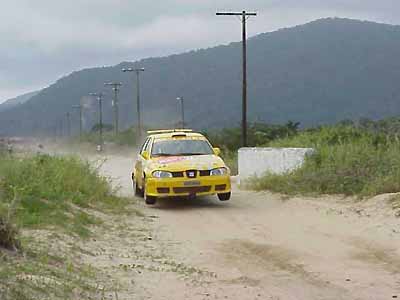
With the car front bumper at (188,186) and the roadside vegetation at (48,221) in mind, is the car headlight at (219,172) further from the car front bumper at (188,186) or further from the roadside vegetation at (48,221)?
the roadside vegetation at (48,221)

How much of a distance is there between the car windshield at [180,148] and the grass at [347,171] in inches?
82.0

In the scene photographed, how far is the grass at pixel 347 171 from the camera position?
607 inches

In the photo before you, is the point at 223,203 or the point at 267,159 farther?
the point at 267,159

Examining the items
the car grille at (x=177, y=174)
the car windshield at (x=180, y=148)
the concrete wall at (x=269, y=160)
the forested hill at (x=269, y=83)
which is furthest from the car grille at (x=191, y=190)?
the forested hill at (x=269, y=83)

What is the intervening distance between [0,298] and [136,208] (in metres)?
9.77

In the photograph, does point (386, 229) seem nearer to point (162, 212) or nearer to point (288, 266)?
point (288, 266)

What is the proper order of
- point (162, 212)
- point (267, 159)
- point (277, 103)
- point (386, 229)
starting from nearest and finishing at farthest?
point (386, 229)
point (162, 212)
point (267, 159)
point (277, 103)

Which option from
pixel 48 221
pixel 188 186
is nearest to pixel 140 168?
pixel 188 186

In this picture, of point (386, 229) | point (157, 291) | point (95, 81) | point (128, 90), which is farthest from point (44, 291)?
point (95, 81)

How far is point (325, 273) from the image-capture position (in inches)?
331

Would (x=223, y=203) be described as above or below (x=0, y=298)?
below

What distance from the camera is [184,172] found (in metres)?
A: 15.3

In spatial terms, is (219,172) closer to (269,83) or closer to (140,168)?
(140,168)

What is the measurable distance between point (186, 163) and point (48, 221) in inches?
194
